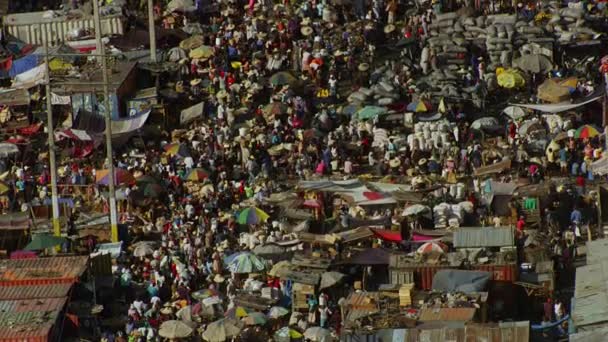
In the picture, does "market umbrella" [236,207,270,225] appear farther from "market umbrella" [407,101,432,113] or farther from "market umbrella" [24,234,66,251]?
"market umbrella" [407,101,432,113]

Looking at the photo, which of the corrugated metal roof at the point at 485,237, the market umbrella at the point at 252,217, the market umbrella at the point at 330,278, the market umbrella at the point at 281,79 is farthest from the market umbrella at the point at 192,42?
the market umbrella at the point at 330,278

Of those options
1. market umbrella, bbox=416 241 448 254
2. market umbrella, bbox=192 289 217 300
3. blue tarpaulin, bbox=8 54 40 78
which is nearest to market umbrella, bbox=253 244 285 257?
market umbrella, bbox=192 289 217 300

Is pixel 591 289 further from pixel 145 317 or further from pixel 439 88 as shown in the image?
pixel 439 88

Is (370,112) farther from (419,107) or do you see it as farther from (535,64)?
(535,64)

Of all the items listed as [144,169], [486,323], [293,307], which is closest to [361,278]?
[293,307]

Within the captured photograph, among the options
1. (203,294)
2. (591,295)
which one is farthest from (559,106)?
(203,294)

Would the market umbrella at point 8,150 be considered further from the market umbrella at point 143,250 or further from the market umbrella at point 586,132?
the market umbrella at point 586,132
